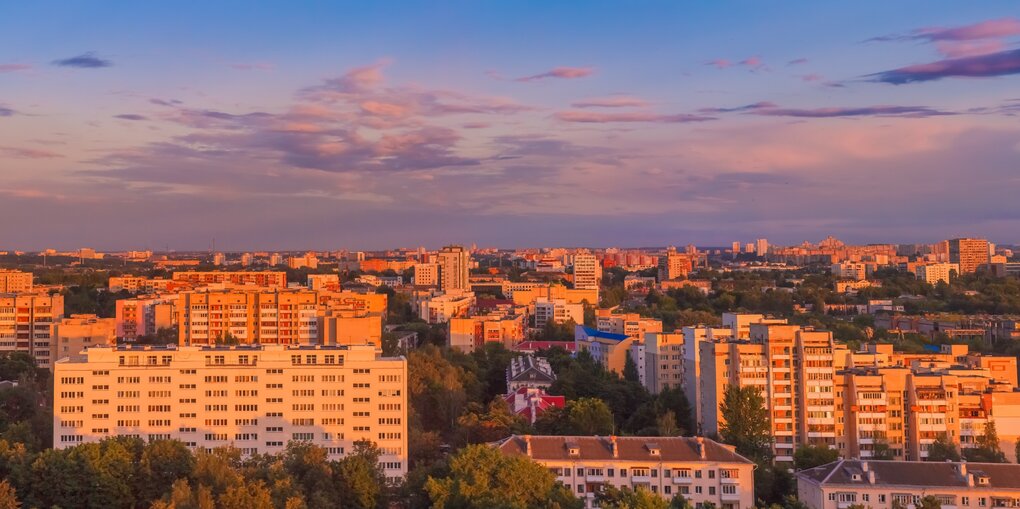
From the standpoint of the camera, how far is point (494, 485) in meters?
11.6

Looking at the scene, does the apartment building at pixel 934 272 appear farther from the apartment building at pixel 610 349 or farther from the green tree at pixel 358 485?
the green tree at pixel 358 485

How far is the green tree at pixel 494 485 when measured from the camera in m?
11.2

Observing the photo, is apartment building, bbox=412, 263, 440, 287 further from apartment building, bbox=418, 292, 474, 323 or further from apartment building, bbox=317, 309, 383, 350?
apartment building, bbox=317, 309, 383, 350

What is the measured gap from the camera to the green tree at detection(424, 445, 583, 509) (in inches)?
442

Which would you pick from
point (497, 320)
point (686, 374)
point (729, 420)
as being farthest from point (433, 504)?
point (497, 320)

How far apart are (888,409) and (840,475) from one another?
182 inches

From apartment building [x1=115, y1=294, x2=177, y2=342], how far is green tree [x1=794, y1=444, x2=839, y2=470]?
21.7 meters

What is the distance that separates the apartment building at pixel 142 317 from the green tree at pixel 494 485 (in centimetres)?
2177

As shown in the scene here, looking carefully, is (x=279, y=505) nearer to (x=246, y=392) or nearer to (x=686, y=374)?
(x=246, y=392)

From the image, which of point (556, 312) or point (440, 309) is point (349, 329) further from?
point (556, 312)

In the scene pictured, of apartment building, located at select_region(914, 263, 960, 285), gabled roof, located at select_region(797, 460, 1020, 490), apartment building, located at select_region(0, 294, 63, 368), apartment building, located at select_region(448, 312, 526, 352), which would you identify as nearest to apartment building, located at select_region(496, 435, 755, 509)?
gabled roof, located at select_region(797, 460, 1020, 490)

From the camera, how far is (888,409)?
17.5 metres

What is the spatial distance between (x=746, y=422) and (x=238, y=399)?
8.39 meters

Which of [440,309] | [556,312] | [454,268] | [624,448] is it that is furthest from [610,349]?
[454,268]
